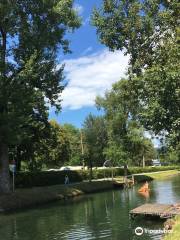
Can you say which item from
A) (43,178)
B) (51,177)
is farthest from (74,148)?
(43,178)

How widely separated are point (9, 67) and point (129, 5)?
1647cm

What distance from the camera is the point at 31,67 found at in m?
41.2

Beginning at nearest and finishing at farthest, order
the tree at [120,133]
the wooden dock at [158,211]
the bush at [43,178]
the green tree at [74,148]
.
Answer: the wooden dock at [158,211] < the bush at [43,178] < the tree at [120,133] < the green tree at [74,148]

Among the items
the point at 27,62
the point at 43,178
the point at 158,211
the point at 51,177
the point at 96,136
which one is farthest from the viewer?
the point at 96,136

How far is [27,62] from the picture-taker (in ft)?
136

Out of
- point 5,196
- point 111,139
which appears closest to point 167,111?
point 5,196

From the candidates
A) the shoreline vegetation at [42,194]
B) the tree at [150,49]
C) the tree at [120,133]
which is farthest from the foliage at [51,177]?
the tree at [150,49]

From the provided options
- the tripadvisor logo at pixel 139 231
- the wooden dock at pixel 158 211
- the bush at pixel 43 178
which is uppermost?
the bush at pixel 43 178

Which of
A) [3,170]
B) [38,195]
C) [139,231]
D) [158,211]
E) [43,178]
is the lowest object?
[139,231]

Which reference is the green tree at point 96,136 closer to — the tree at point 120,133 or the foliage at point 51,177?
the tree at point 120,133

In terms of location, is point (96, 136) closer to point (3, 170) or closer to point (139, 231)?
point (3, 170)

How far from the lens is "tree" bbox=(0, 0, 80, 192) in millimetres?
40594

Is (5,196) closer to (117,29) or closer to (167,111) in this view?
(117,29)

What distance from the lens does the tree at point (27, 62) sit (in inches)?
1598
